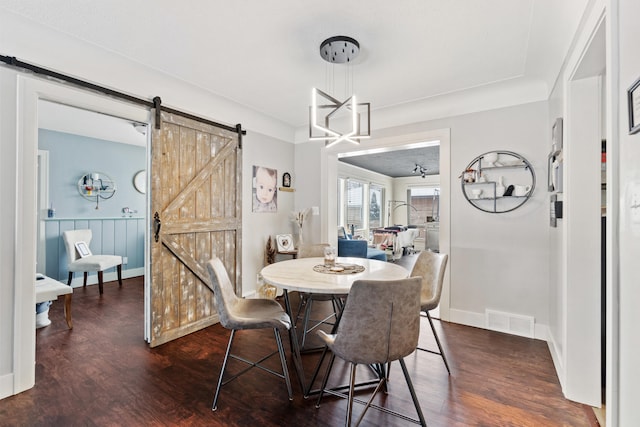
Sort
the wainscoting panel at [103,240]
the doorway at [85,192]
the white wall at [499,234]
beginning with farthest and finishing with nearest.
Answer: the wainscoting panel at [103,240] → the doorway at [85,192] → the white wall at [499,234]

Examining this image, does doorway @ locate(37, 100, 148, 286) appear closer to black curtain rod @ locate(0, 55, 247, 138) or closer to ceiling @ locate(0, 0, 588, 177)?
black curtain rod @ locate(0, 55, 247, 138)

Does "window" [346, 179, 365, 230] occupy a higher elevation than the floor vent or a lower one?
higher

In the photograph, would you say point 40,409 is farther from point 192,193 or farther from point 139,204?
point 139,204

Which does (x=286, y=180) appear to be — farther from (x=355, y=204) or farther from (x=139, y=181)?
(x=355, y=204)

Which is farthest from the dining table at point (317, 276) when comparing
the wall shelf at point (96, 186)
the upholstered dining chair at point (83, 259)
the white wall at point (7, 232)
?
the wall shelf at point (96, 186)

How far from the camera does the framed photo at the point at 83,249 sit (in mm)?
4569

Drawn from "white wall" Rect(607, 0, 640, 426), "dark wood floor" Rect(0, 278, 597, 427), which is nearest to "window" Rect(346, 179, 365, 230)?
"dark wood floor" Rect(0, 278, 597, 427)

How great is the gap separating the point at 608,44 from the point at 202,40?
2.35 meters

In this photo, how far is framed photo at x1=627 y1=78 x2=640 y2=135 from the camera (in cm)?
99

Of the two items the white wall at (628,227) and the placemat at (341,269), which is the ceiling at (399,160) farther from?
the white wall at (628,227)

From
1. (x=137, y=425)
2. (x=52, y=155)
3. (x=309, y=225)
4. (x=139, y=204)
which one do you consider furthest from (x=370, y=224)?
(x=137, y=425)

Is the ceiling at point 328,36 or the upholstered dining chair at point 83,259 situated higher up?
the ceiling at point 328,36

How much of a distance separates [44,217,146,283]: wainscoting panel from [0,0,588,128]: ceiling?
3.62m

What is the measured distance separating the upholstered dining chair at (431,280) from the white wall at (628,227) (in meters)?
1.16
